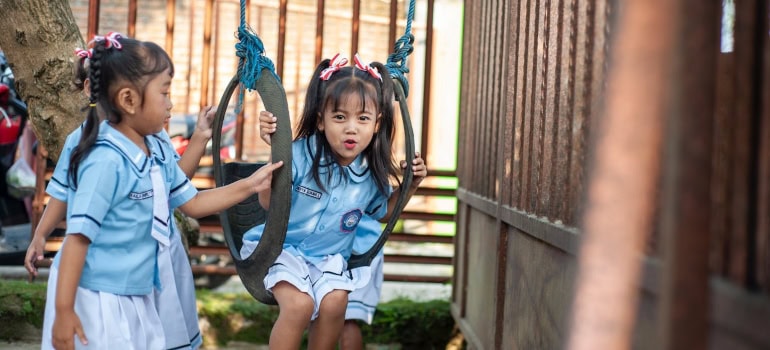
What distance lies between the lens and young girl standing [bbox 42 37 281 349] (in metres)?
2.82

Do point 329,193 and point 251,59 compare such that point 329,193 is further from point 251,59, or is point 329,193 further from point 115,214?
point 115,214

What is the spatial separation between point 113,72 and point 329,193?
40.5 inches

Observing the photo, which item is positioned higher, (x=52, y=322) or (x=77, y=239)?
(x=77, y=239)

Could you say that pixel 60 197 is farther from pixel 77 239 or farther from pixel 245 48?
pixel 245 48

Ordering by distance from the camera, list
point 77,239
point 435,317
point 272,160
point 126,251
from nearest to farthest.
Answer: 1. point 77,239
2. point 126,251
3. point 272,160
4. point 435,317

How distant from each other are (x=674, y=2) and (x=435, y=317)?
4.42m

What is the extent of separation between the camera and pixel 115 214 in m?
2.90

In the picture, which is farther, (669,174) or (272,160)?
(272,160)

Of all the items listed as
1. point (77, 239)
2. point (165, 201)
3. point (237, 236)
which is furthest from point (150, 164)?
point (237, 236)

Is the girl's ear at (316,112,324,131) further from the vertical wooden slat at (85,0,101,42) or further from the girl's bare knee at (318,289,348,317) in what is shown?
the vertical wooden slat at (85,0,101,42)

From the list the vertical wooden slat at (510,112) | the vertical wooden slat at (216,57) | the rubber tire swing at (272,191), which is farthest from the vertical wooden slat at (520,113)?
the vertical wooden slat at (216,57)

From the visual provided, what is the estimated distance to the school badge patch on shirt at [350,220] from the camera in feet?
12.0

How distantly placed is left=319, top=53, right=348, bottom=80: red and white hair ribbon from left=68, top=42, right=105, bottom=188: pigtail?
93 centimetres

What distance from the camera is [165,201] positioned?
3025 mm
